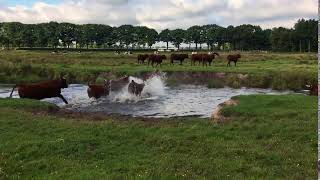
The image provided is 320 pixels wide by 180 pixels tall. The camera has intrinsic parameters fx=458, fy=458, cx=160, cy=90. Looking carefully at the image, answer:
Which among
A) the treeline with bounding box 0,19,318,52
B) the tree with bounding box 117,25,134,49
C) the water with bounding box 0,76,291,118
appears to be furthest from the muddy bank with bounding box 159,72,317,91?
the tree with bounding box 117,25,134,49

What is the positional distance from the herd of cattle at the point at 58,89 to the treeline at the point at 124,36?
4702 inches

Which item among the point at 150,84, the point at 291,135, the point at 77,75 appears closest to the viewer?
the point at 291,135

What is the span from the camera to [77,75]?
1909 inches

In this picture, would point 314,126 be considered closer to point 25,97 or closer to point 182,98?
point 182,98

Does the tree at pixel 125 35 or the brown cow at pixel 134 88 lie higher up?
the tree at pixel 125 35

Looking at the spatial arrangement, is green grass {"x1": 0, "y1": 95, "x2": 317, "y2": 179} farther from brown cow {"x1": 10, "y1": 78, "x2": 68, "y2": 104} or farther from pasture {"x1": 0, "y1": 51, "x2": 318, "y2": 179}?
brown cow {"x1": 10, "y1": 78, "x2": 68, "y2": 104}

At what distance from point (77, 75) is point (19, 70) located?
7276 mm

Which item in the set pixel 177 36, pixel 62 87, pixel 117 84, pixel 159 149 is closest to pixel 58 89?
pixel 62 87

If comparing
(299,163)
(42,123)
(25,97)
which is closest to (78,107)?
(25,97)

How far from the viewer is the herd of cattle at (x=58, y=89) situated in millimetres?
29344

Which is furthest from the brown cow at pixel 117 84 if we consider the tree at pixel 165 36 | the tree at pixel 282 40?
the tree at pixel 165 36

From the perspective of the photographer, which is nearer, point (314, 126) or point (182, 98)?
point (314, 126)

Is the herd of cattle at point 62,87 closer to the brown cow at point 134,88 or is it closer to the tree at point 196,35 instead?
the brown cow at point 134,88

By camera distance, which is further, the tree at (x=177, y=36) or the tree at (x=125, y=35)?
the tree at (x=177, y=36)
